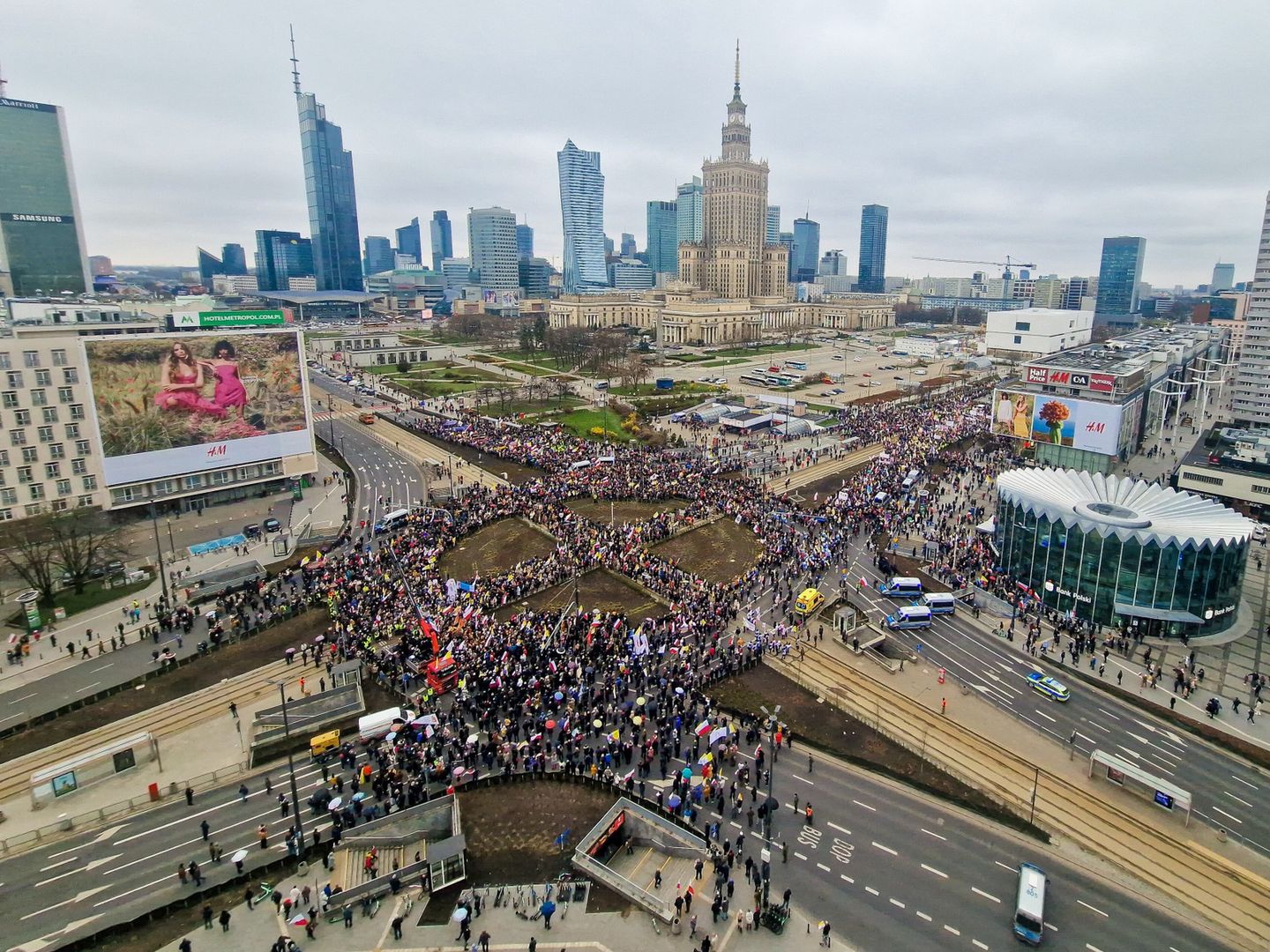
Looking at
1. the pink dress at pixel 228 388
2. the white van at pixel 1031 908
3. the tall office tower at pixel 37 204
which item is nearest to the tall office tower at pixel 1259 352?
the white van at pixel 1031 908

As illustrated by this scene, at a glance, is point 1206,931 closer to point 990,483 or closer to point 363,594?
point 363,594

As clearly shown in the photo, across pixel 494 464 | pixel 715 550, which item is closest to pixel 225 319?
pixel 494 464

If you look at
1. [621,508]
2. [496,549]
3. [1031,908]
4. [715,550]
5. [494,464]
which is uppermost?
[494,464]

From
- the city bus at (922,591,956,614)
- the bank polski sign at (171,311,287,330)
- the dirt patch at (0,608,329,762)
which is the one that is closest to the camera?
the dirt patch at (0,608,329,762)

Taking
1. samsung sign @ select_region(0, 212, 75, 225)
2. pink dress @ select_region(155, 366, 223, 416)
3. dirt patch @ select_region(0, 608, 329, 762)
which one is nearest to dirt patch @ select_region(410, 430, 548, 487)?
pink dress @ select_region(155, 366, 223, 416)

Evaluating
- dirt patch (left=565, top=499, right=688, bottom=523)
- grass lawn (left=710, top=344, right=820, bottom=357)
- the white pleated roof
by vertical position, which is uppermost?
grass lawn (left=710, top=344, right=820, bottom=357)

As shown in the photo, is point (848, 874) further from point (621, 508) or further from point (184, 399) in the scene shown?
point (184, 399)

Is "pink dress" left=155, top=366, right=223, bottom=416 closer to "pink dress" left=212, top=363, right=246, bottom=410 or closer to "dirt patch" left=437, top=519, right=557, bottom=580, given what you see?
"pink dress" left=212, top=363, right=246, bottom=410
